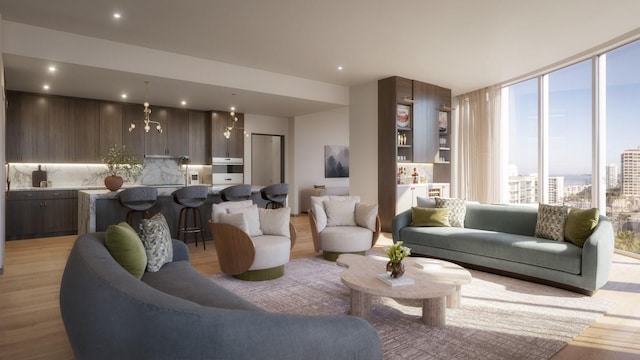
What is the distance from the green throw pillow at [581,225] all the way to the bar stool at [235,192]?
4.44 m

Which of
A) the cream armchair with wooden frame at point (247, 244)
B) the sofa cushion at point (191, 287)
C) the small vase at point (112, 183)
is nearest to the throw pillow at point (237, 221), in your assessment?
the cream armchair with wooden frame at point (247, 244)

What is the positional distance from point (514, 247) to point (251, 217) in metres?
2.95

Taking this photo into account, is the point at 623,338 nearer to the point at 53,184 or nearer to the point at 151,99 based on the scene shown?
the point at 151,99

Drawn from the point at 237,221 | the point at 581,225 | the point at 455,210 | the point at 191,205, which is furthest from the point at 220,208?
the point at 581,225

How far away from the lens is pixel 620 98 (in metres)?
5.34

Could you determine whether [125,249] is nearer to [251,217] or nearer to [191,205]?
[251,217]

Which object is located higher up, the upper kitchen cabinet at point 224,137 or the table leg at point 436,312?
the upper kitchen cabinet at point 224,137

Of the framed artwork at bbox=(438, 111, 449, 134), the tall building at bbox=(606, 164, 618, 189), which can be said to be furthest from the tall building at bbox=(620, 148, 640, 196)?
the framed artwork at bbox=(438, 111, 449, 134)

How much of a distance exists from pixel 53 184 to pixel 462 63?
791 centimetres

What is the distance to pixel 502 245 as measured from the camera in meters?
4.14

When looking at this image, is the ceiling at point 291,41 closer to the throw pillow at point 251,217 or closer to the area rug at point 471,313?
the throw pillow at point 251,217

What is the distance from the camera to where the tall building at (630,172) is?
511 cm

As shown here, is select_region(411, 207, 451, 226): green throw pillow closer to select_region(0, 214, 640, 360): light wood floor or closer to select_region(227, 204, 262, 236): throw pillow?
select_region(0, 214, 640, 360): light wood floor

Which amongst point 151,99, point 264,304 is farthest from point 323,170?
point 264,304
